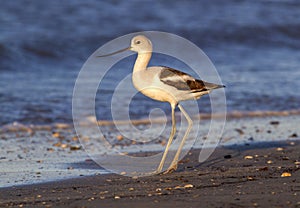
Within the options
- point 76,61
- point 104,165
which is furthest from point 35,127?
point 76,61

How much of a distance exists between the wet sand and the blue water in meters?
3.54

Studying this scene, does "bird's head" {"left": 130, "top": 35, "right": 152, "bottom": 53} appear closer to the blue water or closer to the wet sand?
the wet sand

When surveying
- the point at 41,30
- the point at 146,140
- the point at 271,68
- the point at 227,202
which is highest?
the point at 41,30

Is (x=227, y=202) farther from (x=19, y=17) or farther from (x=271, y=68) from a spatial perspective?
(x=19, y=17)

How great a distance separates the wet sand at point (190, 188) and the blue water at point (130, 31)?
3544 millimetres

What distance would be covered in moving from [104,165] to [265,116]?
12.4 feet

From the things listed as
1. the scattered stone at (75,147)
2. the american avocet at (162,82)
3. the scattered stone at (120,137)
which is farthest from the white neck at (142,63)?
the scattered stone at (120,137)

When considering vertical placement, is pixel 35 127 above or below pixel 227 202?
above

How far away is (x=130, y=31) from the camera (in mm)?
17156

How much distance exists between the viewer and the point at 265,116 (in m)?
10.0

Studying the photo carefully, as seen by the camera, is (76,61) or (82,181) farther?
(76,61)

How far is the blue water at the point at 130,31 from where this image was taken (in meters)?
10.7

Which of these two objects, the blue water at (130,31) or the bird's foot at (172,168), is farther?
the blue water at (130,31)

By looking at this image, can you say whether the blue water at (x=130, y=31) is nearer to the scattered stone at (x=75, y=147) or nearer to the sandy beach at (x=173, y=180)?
the scattered stone at (x=75, y=147)
